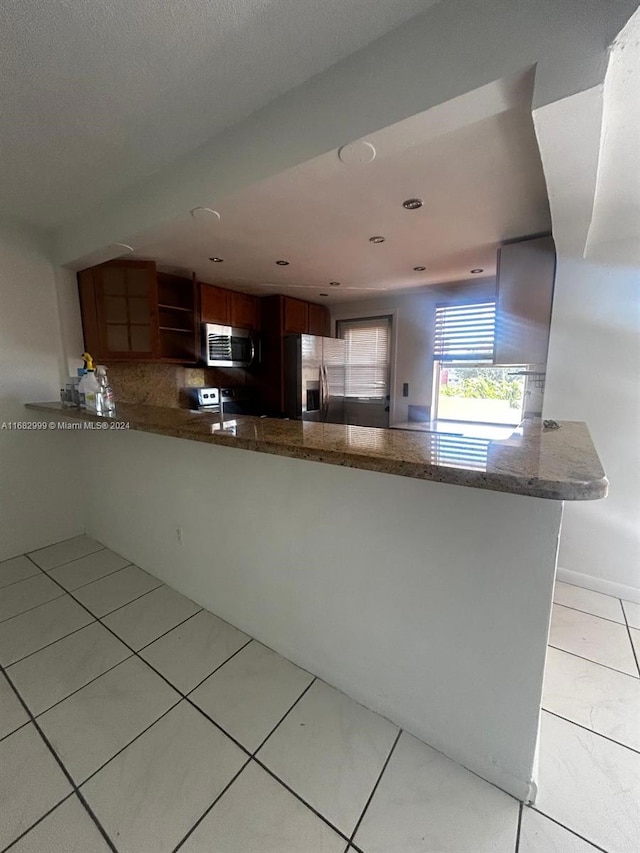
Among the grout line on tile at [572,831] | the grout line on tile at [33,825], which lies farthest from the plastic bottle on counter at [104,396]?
the grout line on tile at [572,831]

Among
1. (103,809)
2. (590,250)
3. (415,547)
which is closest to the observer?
(103,809)

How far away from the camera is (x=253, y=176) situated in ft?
4.82

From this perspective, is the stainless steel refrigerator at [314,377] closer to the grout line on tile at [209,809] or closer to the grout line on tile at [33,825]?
the grout line on tile at [209,809]

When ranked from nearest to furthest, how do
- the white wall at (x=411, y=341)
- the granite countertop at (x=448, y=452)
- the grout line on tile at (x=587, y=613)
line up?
the granite countertop at (x=448, y=452)
the grout line on tile at (x=587, y=613)
the white wall at (x=411, y=341)

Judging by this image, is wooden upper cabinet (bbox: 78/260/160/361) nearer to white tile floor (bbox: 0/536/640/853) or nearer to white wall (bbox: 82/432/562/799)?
white wall (bbox: 82/432/562/799)

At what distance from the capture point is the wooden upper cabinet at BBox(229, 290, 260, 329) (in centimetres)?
389

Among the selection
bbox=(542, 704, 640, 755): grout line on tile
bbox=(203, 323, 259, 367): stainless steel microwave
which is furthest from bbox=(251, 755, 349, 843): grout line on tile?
bbox=(203, 323, 259, 367): stainless steel microwave

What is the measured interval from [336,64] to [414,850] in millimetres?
2438

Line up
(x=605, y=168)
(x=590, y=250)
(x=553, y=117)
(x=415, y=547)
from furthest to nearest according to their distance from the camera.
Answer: (x=590, y=250) < (x=605, y=168) < (x=415, y=547) < (x=553, y=117)

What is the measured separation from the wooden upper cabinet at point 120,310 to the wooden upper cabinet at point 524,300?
2656 mm

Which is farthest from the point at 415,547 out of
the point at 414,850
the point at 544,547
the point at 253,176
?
the point at 253,176

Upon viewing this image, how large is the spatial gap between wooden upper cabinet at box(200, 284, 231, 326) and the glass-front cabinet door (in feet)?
2.30

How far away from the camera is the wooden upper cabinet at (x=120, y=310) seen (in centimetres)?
277

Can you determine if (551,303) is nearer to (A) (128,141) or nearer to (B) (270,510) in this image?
(B) (270,510)
